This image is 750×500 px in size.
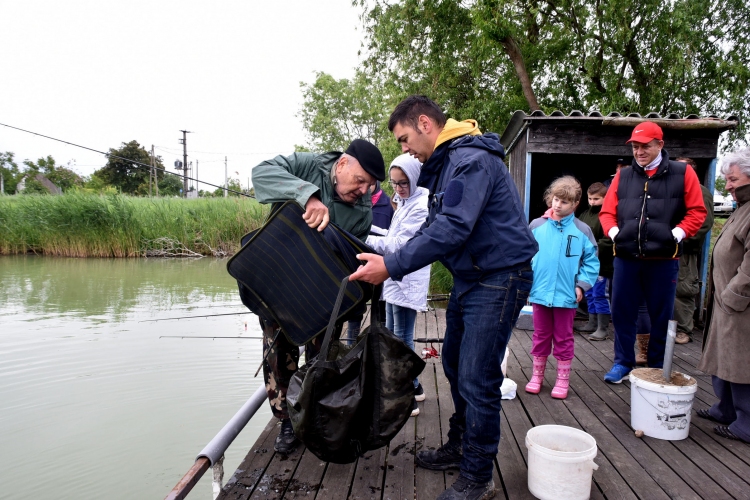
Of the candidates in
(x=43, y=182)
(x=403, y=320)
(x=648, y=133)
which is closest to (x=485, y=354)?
(x=403, y=320)

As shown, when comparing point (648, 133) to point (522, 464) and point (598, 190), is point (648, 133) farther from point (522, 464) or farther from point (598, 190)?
point (522, 464)

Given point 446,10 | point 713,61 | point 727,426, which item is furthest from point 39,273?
point 713,61

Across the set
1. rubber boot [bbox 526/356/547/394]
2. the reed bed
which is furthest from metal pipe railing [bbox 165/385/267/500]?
the reed bed

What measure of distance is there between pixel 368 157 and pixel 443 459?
1.53 m

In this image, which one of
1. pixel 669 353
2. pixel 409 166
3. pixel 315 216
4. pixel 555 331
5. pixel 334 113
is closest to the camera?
pixel 315 216

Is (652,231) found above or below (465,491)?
above

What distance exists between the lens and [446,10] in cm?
1315

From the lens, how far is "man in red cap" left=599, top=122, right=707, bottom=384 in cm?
359

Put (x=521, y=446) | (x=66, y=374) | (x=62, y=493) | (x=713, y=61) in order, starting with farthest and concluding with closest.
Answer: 1. (x=713, y=61)
2. (x=66, y=374)
3. (x=62, y=493)
4. (x=521, y=446)

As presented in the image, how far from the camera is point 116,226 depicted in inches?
619

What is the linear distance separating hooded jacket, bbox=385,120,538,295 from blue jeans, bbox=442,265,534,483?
0.21 feet

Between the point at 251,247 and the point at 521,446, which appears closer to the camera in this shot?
the point at 251,247

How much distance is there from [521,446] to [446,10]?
12.6 metres

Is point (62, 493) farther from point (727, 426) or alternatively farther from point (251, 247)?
point (727, 426)
